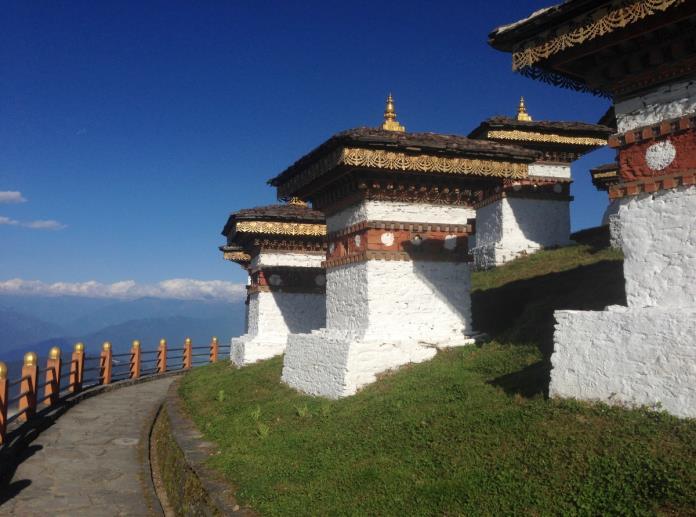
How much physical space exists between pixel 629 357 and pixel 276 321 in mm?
10920

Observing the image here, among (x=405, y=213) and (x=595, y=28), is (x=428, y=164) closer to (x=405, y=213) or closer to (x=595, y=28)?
(x=405, y=213)

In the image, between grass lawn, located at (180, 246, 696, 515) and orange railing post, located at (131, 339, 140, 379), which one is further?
orange railing post, located at (131, 339, 140, 379)

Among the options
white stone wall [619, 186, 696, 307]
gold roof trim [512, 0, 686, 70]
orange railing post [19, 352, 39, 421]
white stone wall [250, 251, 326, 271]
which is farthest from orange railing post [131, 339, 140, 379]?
white stone wall [619, 186, 696, 307]

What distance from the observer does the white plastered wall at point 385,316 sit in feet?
29.4

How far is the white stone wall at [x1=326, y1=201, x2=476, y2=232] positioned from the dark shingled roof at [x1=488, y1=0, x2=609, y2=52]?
356 cm

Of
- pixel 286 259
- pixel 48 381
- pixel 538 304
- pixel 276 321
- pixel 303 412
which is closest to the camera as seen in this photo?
pixel 303 412

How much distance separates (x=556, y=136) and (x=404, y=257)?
11.2m

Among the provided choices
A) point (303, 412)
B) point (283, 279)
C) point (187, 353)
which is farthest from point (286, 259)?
point (187, 353)

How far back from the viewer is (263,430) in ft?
25.5

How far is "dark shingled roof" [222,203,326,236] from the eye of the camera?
46.4 feet

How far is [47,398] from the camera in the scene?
1339 cm

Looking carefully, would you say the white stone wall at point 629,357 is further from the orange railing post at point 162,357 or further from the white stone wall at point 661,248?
the orange railing post at point 162,357

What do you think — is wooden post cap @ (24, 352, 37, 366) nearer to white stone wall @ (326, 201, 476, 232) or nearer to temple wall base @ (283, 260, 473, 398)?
temple wall base @ (283, 260, 473, 398)

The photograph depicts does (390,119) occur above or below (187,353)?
above
